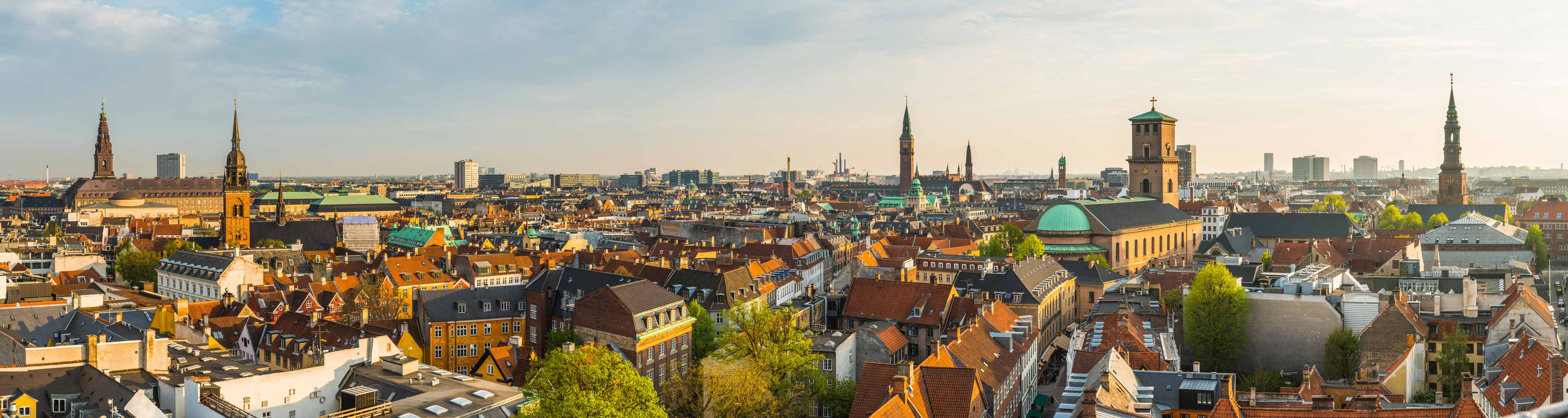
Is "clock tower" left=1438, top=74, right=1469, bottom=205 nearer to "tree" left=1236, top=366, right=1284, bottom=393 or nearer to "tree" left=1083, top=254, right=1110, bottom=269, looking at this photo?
"tree" left=1083, top=254, right=1110, bottom=269

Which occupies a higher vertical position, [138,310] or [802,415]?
[138,310]

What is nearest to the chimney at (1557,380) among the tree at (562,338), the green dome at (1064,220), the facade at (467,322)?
the tree at (562,338)

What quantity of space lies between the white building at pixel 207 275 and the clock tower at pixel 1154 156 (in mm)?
99235

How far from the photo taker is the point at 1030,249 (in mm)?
100375

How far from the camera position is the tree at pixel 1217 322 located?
59281mm

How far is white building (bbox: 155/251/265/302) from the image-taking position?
259 feet

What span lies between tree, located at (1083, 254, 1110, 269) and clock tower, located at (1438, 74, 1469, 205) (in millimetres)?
70632

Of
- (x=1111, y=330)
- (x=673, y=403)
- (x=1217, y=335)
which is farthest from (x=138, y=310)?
(x=1217, y=335)

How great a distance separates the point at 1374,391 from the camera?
121 feet

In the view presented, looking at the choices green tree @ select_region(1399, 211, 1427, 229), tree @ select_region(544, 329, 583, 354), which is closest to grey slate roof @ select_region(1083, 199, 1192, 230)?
green tree @ select_region(1399, 211, 1427, 229)

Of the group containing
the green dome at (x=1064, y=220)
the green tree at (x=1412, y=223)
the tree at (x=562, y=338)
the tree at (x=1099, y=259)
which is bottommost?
the tree at (x=562, y=338)

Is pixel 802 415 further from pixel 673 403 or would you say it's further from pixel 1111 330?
pixel 1111 330

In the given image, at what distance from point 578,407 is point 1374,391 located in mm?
25567

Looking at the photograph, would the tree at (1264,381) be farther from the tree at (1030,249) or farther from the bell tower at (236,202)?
the bell tower at (236,202)
